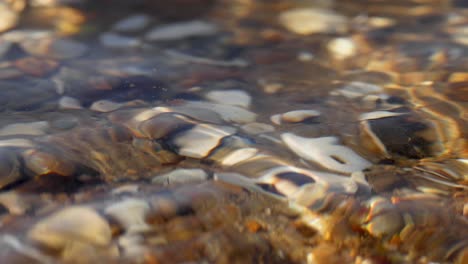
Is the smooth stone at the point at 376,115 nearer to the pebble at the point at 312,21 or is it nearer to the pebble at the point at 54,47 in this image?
the pebble at the point at 312,21

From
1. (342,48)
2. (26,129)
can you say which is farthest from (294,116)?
(26,129)

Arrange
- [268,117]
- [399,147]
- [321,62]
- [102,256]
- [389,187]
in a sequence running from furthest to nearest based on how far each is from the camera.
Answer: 1. [321,62]
2. [268,117]
3. [399,147]
4. [389,187]
5. [102,256]

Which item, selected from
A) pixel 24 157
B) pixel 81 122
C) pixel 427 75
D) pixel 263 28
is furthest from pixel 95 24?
pixel 427 75

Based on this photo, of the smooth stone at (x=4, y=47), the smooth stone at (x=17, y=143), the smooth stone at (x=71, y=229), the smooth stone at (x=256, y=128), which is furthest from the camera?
the smooth stone at (x=4, y=47)

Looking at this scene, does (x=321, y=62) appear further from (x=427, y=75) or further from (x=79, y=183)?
(x=79, y=183)

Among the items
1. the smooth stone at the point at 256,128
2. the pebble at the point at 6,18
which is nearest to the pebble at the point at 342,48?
the smooth stone at the point at 256,128

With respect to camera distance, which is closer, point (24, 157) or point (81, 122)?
point (24, 157)

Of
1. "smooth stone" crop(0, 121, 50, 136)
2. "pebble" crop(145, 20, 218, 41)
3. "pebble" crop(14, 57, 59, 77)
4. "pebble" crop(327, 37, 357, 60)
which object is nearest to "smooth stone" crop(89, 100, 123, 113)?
"smooth stone" crop(0, 121, 50, 136)
